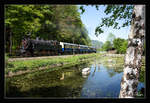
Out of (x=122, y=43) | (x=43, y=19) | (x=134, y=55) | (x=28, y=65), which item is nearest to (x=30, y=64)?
(x=28, y=65)

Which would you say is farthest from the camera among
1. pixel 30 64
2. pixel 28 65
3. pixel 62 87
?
pixel 30 64

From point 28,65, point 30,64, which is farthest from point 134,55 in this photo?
point 30,64

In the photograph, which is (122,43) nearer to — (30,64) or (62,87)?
(62,87)

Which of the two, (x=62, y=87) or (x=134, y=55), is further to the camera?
(x=62, y=87)

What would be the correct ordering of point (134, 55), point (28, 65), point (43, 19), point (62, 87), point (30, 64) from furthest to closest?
point (30, 64), point (28, 65), point (43, 19), point (62, 87), point (134, 55)

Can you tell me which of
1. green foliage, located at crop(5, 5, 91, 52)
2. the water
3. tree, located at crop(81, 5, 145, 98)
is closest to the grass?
the water

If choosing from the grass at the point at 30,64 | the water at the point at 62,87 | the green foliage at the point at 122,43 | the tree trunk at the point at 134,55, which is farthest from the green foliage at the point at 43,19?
the tree trunk at the point at 134,55

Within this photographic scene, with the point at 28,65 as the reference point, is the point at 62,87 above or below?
below

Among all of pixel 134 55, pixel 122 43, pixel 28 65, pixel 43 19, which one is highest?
pixel 43 19

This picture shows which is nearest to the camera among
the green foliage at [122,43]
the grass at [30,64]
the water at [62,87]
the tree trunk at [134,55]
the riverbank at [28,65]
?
the tree trunk at [134,55]

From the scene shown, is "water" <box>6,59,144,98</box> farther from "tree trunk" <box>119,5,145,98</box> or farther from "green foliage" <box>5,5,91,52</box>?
"green foliage" <box>5,5,91,52</box>

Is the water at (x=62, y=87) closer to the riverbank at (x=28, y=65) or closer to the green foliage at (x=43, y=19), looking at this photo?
the riverbank at (x=28, y=65)
